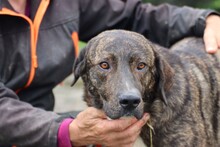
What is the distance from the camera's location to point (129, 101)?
10.6ft

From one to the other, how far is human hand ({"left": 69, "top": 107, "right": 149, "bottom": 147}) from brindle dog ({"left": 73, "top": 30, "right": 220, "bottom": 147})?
2.5 inches

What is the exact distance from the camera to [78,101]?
6789mm

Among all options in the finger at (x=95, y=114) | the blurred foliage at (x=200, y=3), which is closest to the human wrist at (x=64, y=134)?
the finger at (x=95, y=114)

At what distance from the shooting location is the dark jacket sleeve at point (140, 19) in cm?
455

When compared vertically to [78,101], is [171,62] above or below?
above

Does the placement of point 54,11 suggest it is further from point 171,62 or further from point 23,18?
point 171,62

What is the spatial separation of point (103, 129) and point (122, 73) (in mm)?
349

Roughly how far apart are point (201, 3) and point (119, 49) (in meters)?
3.38

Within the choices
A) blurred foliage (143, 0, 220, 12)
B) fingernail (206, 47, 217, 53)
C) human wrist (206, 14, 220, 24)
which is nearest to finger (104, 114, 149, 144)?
fingernail (206, 47, 217, 53)

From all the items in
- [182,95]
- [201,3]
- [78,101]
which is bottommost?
[78,101]

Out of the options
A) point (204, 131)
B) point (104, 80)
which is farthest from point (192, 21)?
point (104, 80)

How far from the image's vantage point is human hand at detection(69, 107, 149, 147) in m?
3.42

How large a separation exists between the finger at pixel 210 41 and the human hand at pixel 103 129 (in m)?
0.91

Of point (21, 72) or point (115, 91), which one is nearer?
point (115, 91)
